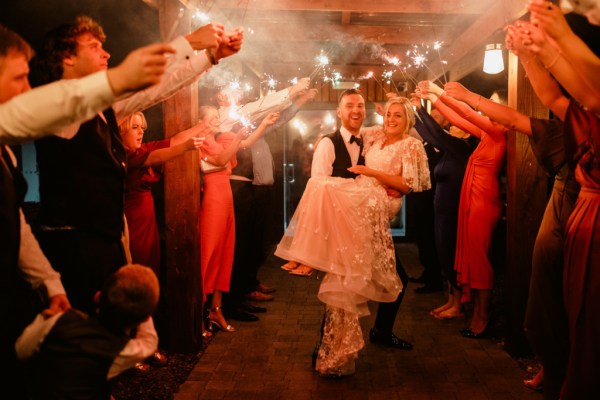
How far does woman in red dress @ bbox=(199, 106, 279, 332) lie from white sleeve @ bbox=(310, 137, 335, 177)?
4.01 ft

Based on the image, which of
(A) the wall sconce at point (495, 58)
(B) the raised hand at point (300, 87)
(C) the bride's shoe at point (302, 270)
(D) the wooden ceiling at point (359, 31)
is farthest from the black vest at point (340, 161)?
(A) the wall sconce at point (495, 58)

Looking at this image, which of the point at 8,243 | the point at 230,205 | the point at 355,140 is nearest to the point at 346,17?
the point at 355,140

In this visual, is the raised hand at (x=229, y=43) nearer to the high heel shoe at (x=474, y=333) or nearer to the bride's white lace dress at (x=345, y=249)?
the bride's white lace dress at (x=345, y=249)

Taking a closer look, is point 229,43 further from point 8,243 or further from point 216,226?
point 216,226

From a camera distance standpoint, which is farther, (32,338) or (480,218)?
(480,218)

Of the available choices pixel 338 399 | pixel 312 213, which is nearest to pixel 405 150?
pixel 312 213

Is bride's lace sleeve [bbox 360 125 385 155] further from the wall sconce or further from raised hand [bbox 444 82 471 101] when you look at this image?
the wall sconce

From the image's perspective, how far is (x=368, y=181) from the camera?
14.8ft

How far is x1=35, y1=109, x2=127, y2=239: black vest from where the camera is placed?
8.32 ft

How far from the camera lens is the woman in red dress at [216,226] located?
5617 mm

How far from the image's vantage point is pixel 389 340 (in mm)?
5207

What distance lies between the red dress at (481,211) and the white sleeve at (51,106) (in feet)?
14.6

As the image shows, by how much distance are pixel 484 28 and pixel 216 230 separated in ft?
12.2

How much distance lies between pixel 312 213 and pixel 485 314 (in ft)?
8.04
